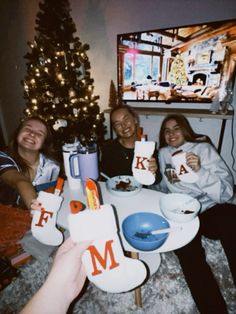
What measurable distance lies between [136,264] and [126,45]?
271 centimetres

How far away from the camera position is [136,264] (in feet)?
2.13

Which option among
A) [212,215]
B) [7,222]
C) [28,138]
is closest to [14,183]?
[7,222]

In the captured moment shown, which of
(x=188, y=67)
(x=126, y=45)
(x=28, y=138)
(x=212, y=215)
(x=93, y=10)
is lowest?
(x=212, y=215)

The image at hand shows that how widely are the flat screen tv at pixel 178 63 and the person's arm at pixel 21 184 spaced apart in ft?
6.71

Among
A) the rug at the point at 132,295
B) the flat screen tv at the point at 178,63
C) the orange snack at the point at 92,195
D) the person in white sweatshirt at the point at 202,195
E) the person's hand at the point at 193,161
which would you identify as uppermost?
the flat screen tv at the point at 178,63

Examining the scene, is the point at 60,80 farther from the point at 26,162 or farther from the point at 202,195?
the point at 202,195

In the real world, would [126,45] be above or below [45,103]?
above

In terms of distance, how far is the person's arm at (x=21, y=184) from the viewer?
1.02 metres

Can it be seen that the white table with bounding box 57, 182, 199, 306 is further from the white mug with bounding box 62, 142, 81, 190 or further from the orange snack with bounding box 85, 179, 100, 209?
the orange snack with bounding box 85, 179, 100, 209

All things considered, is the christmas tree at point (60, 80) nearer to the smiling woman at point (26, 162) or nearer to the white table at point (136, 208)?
the smiling woman at point (26, 162)

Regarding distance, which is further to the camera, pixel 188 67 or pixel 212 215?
pixel 188 67

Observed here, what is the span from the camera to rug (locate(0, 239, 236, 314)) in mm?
1118

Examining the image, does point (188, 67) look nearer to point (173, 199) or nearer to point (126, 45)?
point (126, 45)

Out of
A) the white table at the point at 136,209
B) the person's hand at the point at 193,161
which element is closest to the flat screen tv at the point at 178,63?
the person's hand at the point at 193,161
